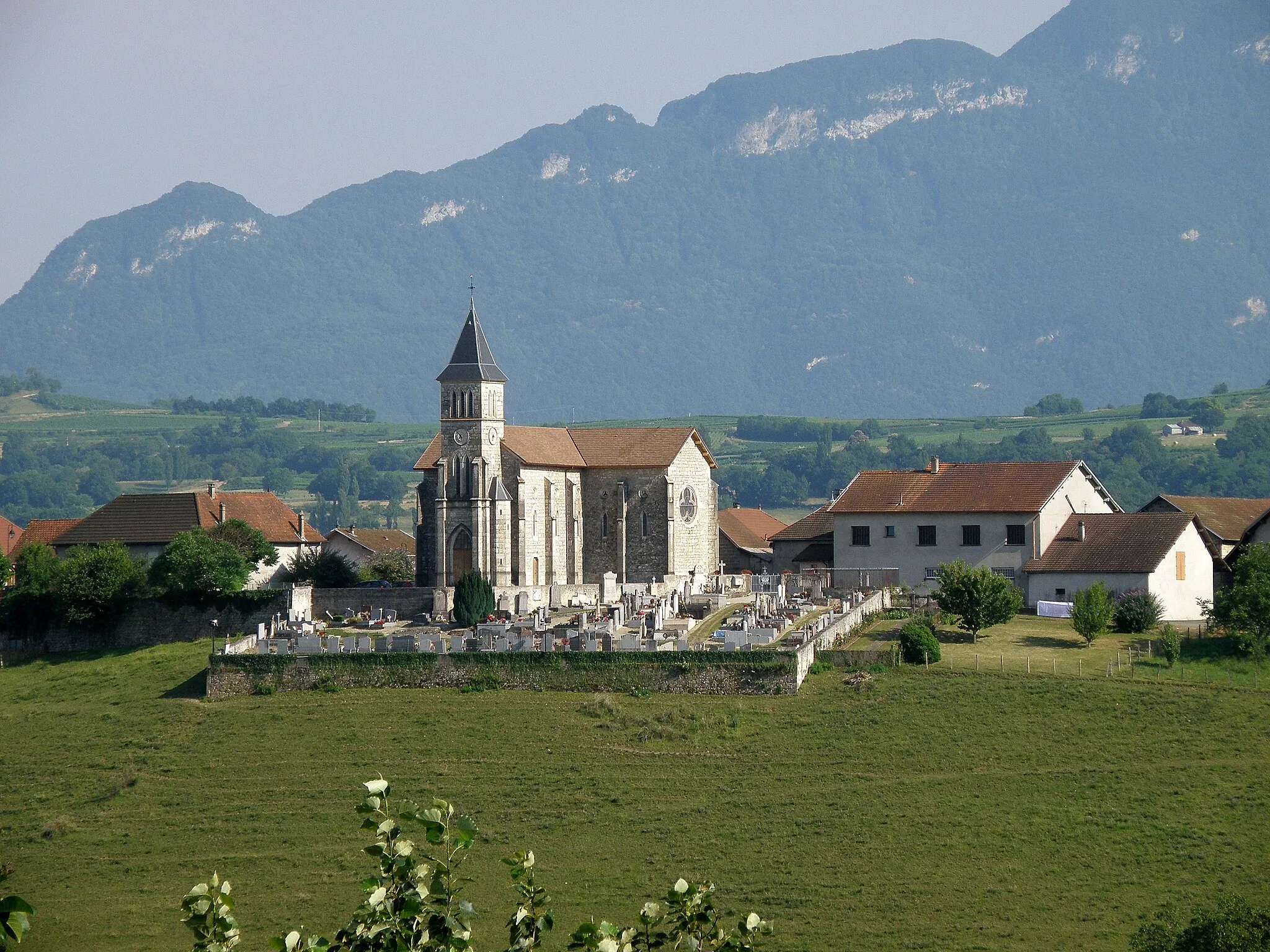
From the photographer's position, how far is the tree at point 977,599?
63.1 metres

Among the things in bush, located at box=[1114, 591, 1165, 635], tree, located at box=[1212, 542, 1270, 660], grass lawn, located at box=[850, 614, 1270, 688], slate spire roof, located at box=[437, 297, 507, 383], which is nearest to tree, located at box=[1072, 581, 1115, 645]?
grass lawn, located at box=[850, 614, 1270, 688]

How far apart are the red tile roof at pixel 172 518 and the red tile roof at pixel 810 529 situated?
22.4 meters

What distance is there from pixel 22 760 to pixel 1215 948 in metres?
36.3

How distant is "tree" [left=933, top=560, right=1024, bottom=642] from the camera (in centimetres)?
6306

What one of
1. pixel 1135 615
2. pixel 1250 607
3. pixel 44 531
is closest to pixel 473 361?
pixel 44 531

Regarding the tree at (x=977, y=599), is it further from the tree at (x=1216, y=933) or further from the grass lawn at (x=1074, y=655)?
the tree at (x=1216, y=933)

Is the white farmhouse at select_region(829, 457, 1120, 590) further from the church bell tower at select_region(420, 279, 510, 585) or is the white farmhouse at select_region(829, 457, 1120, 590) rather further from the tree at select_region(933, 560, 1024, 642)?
the church bell tower at select_region(420, 279, 510, 585)

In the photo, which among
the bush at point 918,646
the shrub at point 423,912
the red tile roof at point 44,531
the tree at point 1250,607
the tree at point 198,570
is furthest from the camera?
the red tile roof at point 44,531

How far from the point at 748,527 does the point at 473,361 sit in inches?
842

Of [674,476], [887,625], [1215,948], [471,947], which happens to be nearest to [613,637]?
[887,625]

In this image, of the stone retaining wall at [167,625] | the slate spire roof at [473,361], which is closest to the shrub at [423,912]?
the stone retaining wall at [167,625]

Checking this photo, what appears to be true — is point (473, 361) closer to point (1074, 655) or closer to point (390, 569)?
point (390, 569)

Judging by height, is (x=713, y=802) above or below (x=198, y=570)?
below

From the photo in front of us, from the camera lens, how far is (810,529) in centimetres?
8325
